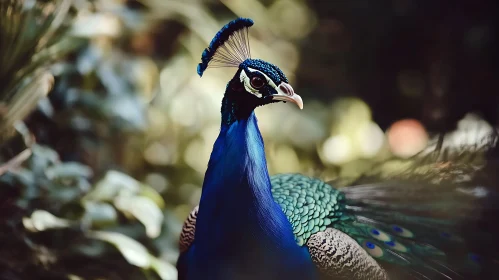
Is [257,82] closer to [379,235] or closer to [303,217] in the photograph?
[303,217]

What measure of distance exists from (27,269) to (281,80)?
799mm

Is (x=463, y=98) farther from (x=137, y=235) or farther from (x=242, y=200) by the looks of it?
(x=242, y=200)

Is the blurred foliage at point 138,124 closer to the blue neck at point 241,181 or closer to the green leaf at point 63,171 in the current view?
the green leaf at point 63,171

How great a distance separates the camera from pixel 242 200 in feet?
2.78

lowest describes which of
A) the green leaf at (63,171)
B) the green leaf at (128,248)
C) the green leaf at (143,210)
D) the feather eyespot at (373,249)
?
the feather eyespot at (373,249)

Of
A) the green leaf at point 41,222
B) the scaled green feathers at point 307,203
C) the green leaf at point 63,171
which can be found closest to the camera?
the scaled green feathers at point 307,203

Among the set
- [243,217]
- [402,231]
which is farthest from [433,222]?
[243,217]

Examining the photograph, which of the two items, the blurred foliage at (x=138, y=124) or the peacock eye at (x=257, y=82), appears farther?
the blurred foliage at (x=138, y=124)

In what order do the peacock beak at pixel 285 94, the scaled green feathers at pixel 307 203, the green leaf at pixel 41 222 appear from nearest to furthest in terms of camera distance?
the peacock beak at pixel 285 94 < the scaled green feathers at pixel 307 203 < the green leaf at pixel 41 222

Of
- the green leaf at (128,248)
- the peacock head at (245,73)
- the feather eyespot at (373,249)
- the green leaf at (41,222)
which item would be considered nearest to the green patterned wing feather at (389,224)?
the feather eyespot at (373,249)

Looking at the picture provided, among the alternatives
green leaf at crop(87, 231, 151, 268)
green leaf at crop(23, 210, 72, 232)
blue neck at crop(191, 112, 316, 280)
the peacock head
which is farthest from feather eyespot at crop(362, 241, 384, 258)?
green leaf at crop(23, 210, 72, 232)

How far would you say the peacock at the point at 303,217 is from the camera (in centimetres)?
85

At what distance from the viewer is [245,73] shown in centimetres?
83

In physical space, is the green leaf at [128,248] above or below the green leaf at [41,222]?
below
